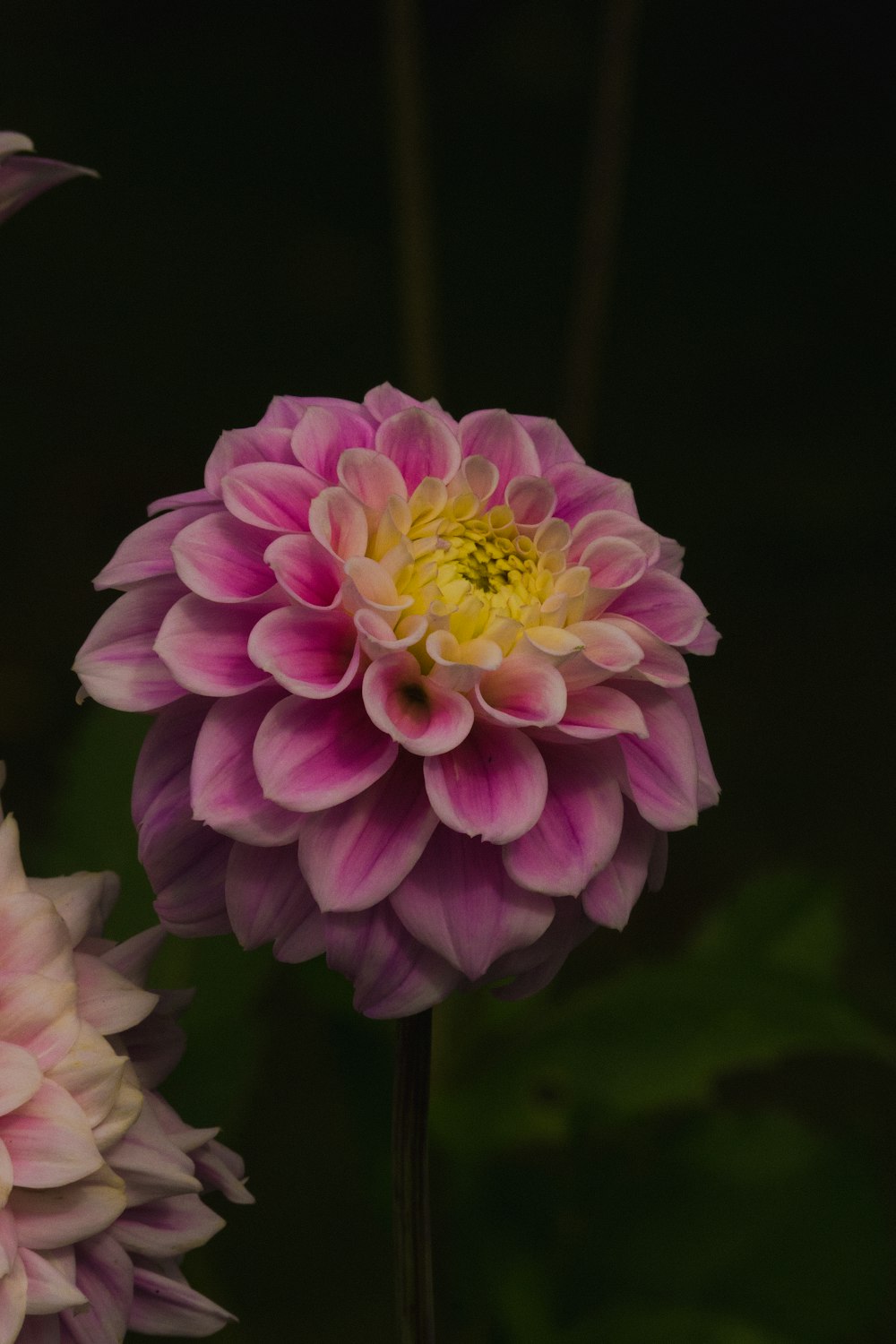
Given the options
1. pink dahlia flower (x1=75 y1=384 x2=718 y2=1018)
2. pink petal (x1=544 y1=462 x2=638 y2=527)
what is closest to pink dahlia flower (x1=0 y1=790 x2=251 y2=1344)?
pink dahlia flower (x1=75 y1=384 x2=718 y2=1018)

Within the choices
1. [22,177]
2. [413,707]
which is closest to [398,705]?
[413,707]

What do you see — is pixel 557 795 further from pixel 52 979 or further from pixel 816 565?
pixel 816 565

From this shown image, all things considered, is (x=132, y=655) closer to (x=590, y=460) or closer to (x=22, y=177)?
(x=22, y=177)

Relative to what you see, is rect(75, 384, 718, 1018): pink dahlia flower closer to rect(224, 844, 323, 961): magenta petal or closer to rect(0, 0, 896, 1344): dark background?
rect(224, 844, 323, 961): magenta petal

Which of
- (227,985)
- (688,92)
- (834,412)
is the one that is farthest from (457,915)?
(688,92)

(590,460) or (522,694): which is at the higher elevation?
(522,694)

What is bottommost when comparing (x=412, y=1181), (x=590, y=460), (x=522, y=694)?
(x=590, y=460)

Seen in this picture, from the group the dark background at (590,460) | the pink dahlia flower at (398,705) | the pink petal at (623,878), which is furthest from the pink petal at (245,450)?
the dark background at (590,460)
